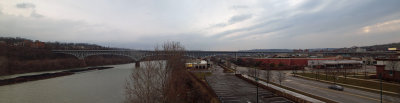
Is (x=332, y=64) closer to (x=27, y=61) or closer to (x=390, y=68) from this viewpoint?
(x=390, y=68)

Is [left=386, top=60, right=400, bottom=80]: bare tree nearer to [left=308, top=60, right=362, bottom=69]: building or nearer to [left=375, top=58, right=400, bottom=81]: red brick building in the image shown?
[left=375, top=58, right=400, bottom=81]: red brick building

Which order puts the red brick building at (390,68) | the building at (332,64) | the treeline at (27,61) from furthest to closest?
the treeline at (27,61) < the building at (332,64) < the red brick building at (390,68)

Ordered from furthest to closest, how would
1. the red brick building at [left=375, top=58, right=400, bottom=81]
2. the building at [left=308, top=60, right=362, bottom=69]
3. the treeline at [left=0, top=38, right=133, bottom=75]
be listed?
the treeline at [left=0, top=38, right=133, bottom=75] < the building at [left=308, top=60, right=362, bottom=69] < the red brick building at [left=375, top=58, right=400, bottom=81]

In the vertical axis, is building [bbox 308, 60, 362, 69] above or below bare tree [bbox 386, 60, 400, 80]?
below

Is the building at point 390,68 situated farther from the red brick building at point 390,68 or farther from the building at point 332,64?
the building at point 332,64

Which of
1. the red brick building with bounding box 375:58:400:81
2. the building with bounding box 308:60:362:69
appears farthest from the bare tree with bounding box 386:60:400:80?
the building with bounding box 308:60:362:69

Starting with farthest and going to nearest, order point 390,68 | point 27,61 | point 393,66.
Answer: point 27,61
point 390,68
point 393,66

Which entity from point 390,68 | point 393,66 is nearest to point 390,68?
point 390,68

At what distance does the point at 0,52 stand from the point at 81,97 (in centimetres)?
3880

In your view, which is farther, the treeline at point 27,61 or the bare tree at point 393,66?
the treeline at point 27,61

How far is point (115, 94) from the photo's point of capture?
16.6 meters

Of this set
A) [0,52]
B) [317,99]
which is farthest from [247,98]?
[0,52]

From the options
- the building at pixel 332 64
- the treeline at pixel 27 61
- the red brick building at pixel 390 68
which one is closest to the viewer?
the red brick building at pixel 390 68

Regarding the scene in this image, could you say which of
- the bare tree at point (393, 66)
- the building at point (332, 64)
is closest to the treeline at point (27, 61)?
the bare tree at point (393, 66)
